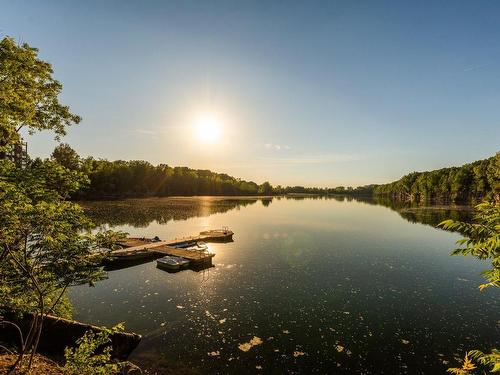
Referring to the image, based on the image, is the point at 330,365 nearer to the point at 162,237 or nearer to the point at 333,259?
Answer: the point at 333,259

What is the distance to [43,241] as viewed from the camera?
12070 mm

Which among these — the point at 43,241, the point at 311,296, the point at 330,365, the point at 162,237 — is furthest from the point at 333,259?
the point at 43,241

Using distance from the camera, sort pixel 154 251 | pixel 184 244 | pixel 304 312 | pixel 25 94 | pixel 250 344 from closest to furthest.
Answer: pixel 25 94 → pixel 250 344 → pixel 304 312 → pixel 154 251 → pixel 184 244

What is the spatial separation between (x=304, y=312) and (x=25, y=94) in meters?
27.4

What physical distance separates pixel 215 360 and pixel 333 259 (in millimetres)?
32132

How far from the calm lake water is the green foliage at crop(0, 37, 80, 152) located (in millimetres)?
16706

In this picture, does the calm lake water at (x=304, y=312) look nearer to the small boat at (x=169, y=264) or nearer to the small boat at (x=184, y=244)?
the small boat at (x=169, y=264)

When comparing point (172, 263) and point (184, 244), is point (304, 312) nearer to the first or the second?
point (172, 263)

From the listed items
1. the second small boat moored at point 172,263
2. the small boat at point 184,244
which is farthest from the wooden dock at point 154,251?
the second small boat moored at point 172,263

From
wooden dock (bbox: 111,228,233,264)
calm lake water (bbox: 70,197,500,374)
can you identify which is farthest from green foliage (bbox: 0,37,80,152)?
wooden dock (bbox: 111,228,233,264)

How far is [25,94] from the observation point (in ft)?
55.7

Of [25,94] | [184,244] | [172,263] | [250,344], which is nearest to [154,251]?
[184,244]

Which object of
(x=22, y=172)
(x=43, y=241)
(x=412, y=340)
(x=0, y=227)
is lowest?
(x=412, y=340)

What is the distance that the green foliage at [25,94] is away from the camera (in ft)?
47.4
